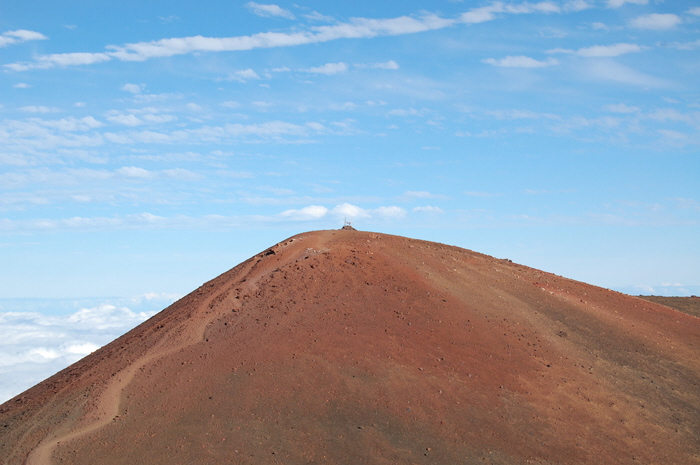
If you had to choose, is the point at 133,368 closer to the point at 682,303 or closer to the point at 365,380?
the point at 365,380

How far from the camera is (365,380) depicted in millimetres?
19359

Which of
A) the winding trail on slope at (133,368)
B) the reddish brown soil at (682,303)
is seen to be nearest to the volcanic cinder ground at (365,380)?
the winding trail on slope at (133,368)

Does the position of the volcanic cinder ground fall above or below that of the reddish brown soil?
below

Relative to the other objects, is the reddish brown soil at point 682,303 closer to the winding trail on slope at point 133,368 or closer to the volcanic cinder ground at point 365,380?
the volcanic cinder ground at point 365,380

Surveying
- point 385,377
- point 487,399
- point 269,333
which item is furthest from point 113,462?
point 487,399

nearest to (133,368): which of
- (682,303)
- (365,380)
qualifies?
(365,380)

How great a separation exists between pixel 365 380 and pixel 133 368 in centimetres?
863

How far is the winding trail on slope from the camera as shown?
1773 centimetres

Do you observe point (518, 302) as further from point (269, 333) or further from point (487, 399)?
point (269, 333)

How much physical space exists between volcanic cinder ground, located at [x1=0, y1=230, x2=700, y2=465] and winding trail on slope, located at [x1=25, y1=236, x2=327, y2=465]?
7cm

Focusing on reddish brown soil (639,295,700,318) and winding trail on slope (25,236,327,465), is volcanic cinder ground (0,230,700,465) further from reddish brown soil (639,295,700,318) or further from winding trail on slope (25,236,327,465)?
reddish brown soil (639,295,700,318)

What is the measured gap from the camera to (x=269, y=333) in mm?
21734

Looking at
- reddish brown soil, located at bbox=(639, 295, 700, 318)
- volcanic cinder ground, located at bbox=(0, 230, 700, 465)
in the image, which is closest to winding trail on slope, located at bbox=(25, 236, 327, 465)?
volcanic cinder ground, located at bbox=(0, 230, 700, 465)

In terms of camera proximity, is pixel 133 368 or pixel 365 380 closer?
pixel 365 380
